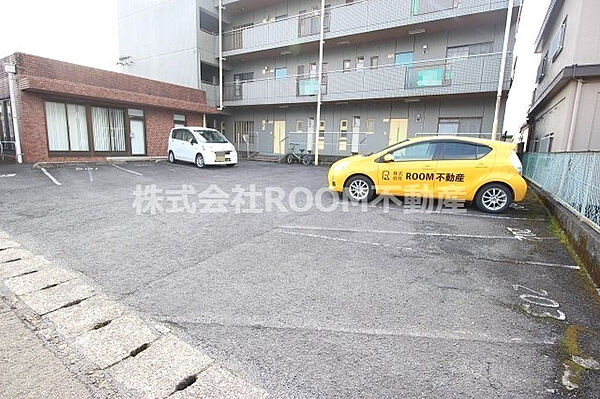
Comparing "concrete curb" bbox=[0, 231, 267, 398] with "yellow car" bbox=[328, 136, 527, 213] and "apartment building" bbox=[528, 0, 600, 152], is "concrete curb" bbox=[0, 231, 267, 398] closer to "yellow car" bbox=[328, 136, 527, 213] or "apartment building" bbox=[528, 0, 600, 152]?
"yellow car" bbox=[328, 136, 527, 213]

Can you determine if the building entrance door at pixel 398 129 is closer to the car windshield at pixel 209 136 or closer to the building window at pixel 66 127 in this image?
the car windshield at pixel 209 136

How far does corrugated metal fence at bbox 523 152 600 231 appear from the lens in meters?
4.64

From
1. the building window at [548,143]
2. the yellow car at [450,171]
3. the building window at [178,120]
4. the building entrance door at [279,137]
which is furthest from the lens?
the building entrance door at [279,137]

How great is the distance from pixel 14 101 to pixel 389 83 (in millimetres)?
15214

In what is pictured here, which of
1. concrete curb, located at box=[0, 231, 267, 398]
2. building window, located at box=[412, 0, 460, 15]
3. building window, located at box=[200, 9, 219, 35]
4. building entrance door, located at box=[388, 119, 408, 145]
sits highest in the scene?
building window, located at box=[200, 9, 219, 35]

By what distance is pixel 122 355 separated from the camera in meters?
2.23

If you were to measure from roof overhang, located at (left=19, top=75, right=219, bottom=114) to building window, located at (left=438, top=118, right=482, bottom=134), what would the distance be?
12971mm

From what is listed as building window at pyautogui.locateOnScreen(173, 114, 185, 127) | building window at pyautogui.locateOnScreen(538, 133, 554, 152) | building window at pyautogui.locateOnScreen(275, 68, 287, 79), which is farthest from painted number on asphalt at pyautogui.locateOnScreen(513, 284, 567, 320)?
building window at pyautogui.locateOnScreen(275, 68, 287, 79)

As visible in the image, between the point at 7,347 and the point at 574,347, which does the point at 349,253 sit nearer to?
the point at 574,347

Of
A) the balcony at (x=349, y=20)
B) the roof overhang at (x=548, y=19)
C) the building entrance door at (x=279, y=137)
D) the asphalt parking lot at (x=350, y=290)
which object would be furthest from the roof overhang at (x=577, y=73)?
the building entrance door at (x=279, y=137)

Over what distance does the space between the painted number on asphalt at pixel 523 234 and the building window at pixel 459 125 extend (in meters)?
10.6

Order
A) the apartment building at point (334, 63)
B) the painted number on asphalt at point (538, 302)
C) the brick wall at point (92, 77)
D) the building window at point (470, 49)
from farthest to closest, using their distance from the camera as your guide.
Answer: the building window at point (470, 49) < the apartment building at point (334, 63) < the brick wall at point (92, 77) < the painted number on asphalt at point (538, 302)

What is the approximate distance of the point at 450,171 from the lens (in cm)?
694

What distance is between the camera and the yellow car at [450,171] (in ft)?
22.2
